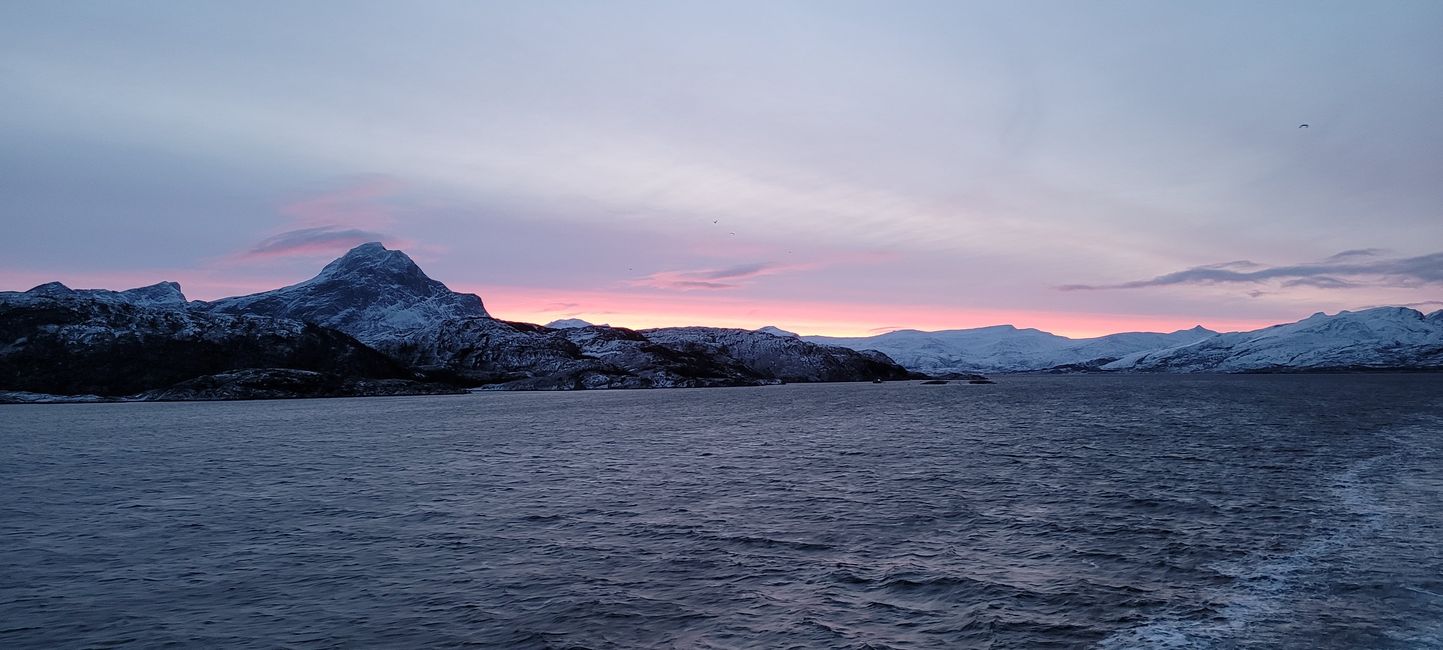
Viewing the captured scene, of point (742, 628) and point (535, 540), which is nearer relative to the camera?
point (742, 628)

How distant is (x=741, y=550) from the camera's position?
107 feet

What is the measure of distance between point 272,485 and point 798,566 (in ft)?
146

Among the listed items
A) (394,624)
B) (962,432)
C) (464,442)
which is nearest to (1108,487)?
(394,624)

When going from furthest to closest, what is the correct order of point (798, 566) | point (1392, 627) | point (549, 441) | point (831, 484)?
point (549, 441)
point (831, 484)
point (798, 566)
point (1392, 627)

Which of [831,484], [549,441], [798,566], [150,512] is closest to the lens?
[798,566]

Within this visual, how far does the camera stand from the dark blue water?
74.2 feet

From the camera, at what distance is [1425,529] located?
34188mm

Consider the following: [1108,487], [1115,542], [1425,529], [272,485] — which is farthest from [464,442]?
[1425,529]

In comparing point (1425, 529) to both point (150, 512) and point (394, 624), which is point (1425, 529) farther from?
point (150, 512)

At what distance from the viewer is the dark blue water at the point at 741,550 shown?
2262cm

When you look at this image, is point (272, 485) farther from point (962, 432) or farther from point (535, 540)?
point (962, 432)


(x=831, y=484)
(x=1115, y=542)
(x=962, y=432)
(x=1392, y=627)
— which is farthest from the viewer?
(x=962, y=432)

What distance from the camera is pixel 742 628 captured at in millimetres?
22359

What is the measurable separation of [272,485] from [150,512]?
38.3ft
